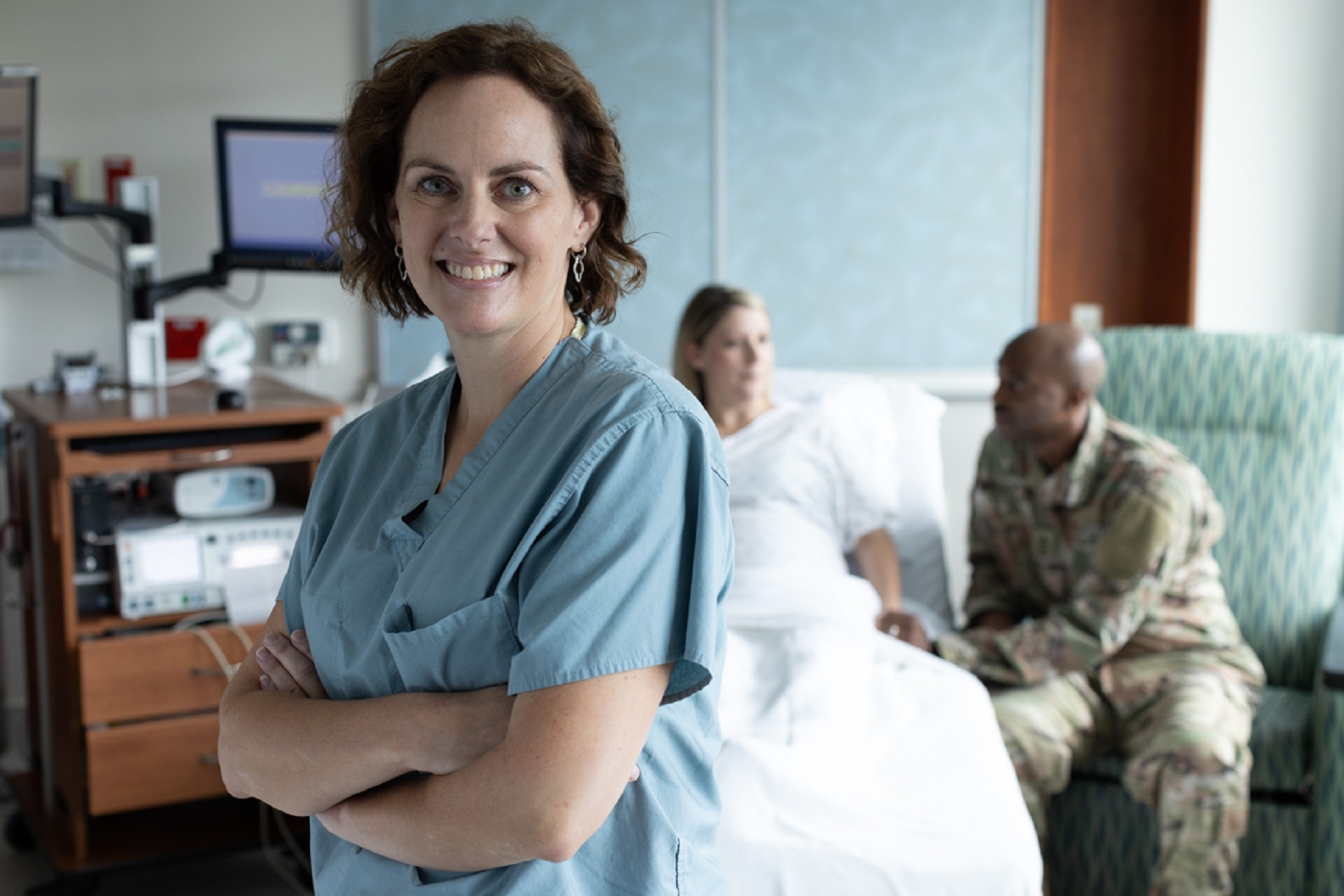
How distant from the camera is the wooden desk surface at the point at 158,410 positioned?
211 centimetres

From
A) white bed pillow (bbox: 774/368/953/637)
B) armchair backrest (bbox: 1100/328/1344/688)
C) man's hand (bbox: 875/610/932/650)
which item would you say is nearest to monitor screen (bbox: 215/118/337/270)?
white bed pillow (bbox: 774/368/953/637)

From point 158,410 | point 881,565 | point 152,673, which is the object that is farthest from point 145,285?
point 881,565

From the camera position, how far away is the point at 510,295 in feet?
3.25

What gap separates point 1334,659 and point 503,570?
5.46 ft

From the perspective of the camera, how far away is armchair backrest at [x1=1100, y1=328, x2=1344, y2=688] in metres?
2.36

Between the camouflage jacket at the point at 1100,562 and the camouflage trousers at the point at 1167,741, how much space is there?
1.3 inches

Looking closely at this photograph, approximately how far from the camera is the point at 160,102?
2898 mm

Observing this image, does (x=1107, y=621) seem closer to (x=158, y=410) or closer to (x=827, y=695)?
(x=827, y=695)

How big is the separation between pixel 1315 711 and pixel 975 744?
781 millimetres

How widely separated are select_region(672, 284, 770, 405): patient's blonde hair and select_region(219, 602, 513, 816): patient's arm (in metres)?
1.50

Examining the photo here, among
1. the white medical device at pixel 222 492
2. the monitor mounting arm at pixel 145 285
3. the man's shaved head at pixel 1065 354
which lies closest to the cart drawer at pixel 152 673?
the white medical device at pixel 222 492

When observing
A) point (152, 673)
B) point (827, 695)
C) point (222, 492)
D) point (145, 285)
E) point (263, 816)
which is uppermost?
point (145, 285)

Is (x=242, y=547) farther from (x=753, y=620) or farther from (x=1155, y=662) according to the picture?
(x=1155, y=662)

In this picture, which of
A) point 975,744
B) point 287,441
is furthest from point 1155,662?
point 287,441
